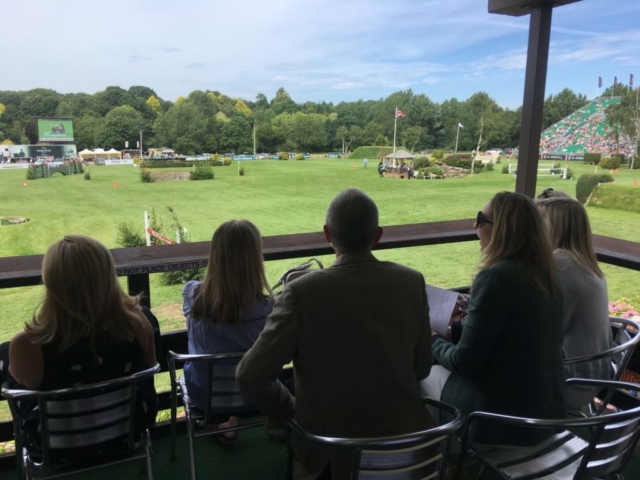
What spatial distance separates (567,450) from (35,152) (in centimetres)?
520

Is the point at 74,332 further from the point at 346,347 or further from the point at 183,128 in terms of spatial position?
the point at 183,128

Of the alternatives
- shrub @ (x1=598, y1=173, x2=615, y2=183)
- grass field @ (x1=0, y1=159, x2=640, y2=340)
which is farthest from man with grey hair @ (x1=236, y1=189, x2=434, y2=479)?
shrub @ (x1=598, y1=173, x2=615, y2=183)

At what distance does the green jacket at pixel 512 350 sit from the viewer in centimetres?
103

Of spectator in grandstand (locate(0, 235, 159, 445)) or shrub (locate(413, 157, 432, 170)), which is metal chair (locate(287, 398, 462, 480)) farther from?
shrub (locate(413, 157, 432, 170))

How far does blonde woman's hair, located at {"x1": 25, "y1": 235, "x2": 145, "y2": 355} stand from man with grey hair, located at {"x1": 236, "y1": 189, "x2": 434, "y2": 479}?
411 millimetres

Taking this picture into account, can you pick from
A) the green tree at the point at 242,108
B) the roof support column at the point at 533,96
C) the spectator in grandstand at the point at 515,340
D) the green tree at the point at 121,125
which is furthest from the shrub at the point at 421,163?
the spectator in grandstand at the point at 515,340

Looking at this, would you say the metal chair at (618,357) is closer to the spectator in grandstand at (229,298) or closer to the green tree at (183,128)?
the spectator in grandstand at (229,298)

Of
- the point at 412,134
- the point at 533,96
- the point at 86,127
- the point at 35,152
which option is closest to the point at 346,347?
the point at 533,96

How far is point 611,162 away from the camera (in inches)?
342

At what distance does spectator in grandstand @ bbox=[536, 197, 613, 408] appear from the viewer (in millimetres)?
1309

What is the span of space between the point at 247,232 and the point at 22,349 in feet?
1.99

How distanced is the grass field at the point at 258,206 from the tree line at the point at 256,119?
3197mm

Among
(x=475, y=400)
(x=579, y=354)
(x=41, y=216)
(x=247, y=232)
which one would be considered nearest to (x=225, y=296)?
(x=247, y=232)

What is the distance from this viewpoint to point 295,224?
25578 millimetres
